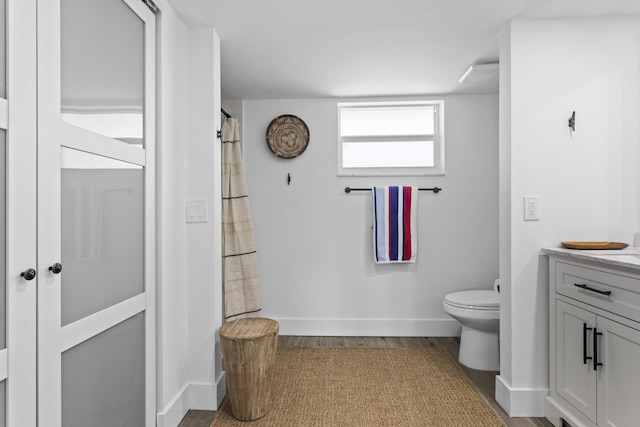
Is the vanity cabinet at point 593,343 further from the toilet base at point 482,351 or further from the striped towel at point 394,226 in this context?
the striped towel at point 394,226

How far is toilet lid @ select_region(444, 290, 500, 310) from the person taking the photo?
2803 mm

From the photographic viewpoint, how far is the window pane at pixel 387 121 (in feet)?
12.3

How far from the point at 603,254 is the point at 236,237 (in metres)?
2.14

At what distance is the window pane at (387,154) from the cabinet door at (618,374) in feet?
7.22

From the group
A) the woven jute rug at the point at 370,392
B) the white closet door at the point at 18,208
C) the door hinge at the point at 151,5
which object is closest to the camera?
the white closet door at the point at 18,208

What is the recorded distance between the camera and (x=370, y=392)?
2.50m

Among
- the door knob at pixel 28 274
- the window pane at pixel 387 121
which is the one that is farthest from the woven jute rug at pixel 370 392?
the window pane at pixel 387 121

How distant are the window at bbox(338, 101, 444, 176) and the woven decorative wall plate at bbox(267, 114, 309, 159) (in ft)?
1.13

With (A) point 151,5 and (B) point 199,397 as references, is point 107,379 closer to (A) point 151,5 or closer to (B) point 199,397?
(B) point 199,397

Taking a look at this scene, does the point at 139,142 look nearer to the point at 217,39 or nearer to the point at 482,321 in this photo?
the point at 217,39

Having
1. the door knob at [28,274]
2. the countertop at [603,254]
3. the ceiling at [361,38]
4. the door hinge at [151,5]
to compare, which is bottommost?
the countertop at [603,254]

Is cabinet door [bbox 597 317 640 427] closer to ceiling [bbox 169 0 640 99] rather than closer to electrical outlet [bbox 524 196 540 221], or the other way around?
electrical outlet [bbox 524 196 540 221]

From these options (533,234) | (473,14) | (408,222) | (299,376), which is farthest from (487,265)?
(473,14)

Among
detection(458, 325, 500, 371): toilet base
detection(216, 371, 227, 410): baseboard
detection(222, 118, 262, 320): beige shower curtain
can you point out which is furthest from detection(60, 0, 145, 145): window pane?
detection(458, 325, 500, 371): toilet base
